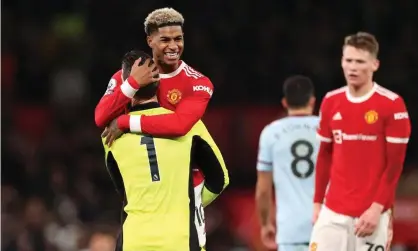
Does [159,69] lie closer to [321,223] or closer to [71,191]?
[321,223]

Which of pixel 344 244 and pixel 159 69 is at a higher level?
pixel 159 69

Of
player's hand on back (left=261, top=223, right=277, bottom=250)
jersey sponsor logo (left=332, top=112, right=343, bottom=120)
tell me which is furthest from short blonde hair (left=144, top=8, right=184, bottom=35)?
player's hand on back (left=261, top=223, right=277, bottom=250)

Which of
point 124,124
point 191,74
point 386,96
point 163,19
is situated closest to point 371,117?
point 386,96

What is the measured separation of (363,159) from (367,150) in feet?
0.19

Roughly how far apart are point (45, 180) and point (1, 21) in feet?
11.4

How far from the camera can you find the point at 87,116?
646 inches

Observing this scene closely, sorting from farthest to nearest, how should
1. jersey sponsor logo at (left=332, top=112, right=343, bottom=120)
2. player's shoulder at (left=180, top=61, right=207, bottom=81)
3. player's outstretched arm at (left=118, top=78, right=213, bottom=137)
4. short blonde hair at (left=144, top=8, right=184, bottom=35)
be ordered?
jersey sponsor logo at (left=332, top=112, right=343, bottom=120), player's shoulder at (left=180, top=61, right=207, bottom=81), short blonde hair at (left=144, top=8, right=184, bottom=35), player's outstretched arm at (left=118, top=78, right=213, bottom=137)

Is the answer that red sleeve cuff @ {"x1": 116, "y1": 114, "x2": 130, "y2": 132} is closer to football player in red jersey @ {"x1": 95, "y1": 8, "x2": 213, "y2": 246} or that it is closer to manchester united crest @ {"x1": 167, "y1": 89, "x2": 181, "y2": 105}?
football player in red jersey @ {"x1": 95, "y1": 8, "x2": 213, "y2": 246}

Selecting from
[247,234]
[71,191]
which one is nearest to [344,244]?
[247,234]

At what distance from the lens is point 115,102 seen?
6250 mm

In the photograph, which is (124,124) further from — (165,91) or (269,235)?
(269,235)

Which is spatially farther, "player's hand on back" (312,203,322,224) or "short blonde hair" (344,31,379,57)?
"player's hand on back" (312,203,322,224)

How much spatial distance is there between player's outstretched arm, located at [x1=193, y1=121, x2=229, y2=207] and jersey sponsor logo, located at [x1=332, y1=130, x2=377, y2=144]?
1.42 meters

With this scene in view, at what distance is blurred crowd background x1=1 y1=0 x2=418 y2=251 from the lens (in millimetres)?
14359
